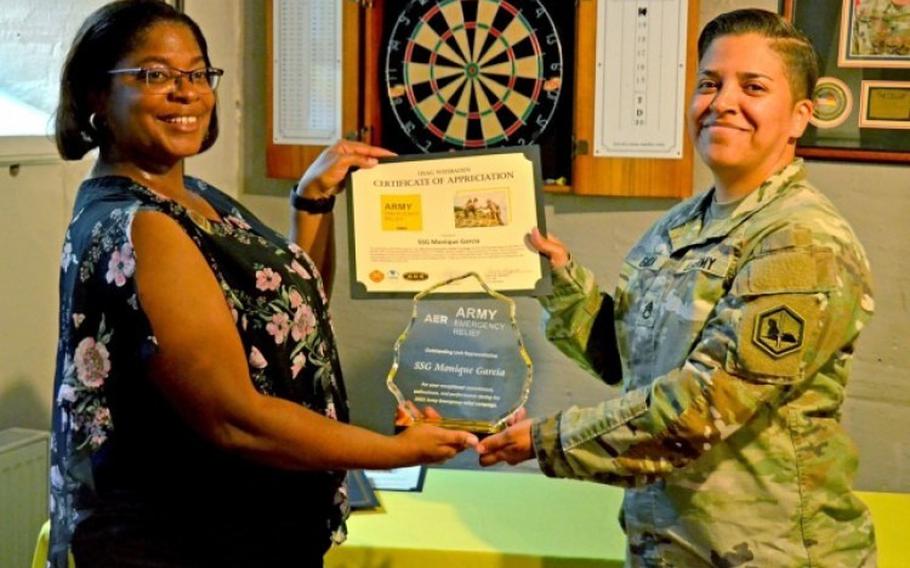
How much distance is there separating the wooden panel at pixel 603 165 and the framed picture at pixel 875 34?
348mm

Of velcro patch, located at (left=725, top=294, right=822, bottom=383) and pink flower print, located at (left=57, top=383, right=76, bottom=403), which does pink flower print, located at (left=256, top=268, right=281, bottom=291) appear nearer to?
pink flower print, located at (left=57, top=383, right=76, bottom=403)

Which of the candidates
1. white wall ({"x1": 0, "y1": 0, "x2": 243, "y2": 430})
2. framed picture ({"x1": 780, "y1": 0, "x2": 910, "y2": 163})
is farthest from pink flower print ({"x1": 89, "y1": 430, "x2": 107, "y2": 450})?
framed picture ({"x1": 780, "y1": 0, "x2": 910, "y2": 163})

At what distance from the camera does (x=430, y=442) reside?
162 centimetres

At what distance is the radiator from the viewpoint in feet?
7.41

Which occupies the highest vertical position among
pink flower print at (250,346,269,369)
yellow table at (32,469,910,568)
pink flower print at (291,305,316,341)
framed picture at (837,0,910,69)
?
framed picture at (837,0,910,69)

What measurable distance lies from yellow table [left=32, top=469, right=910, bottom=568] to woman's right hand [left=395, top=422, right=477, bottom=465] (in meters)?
0.47

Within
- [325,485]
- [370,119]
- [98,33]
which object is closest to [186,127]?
[98,33]

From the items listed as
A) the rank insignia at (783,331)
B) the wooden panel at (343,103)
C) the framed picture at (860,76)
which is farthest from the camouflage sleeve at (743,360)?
the wooden panel at (343,103)

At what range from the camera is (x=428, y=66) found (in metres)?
2.81

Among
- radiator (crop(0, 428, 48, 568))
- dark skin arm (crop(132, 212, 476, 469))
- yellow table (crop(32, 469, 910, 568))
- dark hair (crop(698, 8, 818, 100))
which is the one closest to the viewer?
dark skin arm (crop(132, 212, 476, 469))

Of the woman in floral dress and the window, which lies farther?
the window

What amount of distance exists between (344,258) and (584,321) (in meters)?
1.20

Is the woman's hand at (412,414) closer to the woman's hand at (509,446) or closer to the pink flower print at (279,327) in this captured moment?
the woman's hand at (509,446)

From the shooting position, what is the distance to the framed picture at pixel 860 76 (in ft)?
8.04
